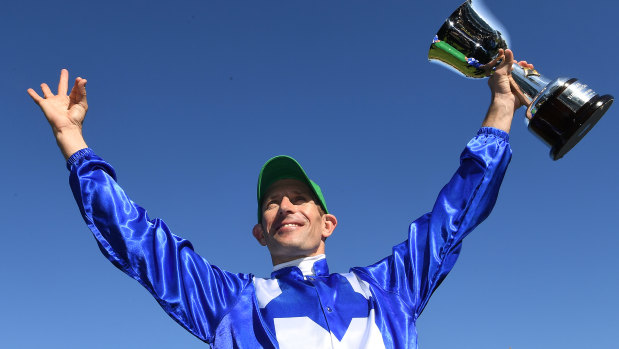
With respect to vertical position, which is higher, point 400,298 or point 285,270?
point 285,270

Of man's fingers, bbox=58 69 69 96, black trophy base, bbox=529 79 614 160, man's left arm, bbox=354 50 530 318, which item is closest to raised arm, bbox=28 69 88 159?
man's fingers, bbox=58 69 69 96

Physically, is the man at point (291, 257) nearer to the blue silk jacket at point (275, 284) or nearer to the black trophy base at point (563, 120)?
the blue silk jacket at point (275, 284)

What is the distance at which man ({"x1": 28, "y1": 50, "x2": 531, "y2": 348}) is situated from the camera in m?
3.66

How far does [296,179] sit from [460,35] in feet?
5.24

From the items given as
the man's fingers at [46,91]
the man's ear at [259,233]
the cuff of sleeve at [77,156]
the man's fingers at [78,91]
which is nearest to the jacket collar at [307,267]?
the man's ear at [259,233]

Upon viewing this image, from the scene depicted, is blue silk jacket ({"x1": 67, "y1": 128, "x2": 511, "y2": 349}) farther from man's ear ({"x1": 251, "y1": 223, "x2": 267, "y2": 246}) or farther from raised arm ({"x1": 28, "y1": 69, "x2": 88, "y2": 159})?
man's ear ({"x1": 251, "y1": 223, "x2": 267, "y2": 246})

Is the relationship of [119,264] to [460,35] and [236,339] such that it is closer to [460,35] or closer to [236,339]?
[236,339]

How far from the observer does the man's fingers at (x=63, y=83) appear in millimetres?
4084

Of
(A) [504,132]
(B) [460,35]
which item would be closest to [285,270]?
(A) [504,132]

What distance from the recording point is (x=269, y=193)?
458 centimetres

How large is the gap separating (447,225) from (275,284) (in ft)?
3.93

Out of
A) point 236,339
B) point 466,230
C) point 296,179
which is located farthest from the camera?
point 296,179

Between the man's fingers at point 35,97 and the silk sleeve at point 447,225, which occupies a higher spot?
the man's fingers at point 35,97

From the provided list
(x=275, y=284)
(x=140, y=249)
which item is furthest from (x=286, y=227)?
(x=140, y=249)
